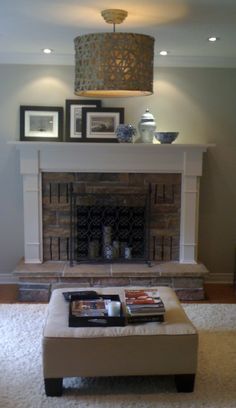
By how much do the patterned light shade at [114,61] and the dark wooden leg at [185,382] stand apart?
68.9 inches

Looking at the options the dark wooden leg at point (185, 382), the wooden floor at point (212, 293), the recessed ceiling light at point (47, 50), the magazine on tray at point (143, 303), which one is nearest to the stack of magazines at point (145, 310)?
the magazine on tray at point (143, 303)

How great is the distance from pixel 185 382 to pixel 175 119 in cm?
289

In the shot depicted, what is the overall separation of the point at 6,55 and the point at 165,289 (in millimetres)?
2860

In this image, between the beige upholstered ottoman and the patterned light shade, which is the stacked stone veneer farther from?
the beige upholstered ottoman

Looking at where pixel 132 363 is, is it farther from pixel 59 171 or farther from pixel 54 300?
pixel 59 171

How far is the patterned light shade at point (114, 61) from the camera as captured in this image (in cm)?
279

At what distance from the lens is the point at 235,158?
505 centimetres

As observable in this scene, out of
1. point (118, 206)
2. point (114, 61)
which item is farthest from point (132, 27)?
point (118, 206)

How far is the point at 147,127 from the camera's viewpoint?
15.6 feet

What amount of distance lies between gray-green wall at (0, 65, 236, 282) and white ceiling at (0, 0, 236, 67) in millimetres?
125

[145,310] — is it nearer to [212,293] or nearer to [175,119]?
[212,293]

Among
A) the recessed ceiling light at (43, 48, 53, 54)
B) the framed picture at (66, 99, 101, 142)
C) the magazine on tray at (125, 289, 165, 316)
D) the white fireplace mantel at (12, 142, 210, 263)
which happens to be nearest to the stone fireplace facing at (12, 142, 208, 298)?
the white fireplace mantel at (12, 142, 210, 263)

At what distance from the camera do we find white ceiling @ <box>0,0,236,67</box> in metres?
3.02

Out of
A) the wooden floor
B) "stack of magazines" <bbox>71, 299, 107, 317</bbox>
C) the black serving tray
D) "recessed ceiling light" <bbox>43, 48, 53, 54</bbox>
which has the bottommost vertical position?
the wooden floor
